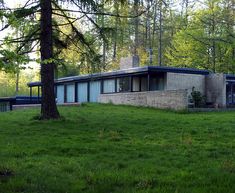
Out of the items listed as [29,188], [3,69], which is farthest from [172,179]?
[3,69]

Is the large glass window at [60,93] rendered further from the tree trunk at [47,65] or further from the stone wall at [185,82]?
the tree trunk at [47,65]

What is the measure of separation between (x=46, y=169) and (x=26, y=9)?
422 inches

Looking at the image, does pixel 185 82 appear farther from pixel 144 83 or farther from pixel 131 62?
pixel 131 62

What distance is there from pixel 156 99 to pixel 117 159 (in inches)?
684

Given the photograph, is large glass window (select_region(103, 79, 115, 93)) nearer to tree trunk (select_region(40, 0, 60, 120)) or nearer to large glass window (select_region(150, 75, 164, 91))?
large glass window (select_region(150, 75, 164, 91))

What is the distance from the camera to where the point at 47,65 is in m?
17.0

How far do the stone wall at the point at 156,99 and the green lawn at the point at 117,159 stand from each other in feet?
30.4

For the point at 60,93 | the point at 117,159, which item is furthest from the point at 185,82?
the point at 117,159

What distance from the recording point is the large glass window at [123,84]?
3169 cm

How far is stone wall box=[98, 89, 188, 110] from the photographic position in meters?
23.9

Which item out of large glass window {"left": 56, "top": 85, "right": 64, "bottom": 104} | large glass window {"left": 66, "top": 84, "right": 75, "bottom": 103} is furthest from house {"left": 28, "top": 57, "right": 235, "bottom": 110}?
large glass window {"left": 56, "top": 85, "right": 64, "bottom": 104}

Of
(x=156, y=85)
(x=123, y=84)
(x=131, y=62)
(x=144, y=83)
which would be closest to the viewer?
(x=156, y=85)

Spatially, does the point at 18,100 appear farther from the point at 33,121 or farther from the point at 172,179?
the point at 172,179

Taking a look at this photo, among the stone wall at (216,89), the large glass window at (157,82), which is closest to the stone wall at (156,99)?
the large glass window at (157,82)
